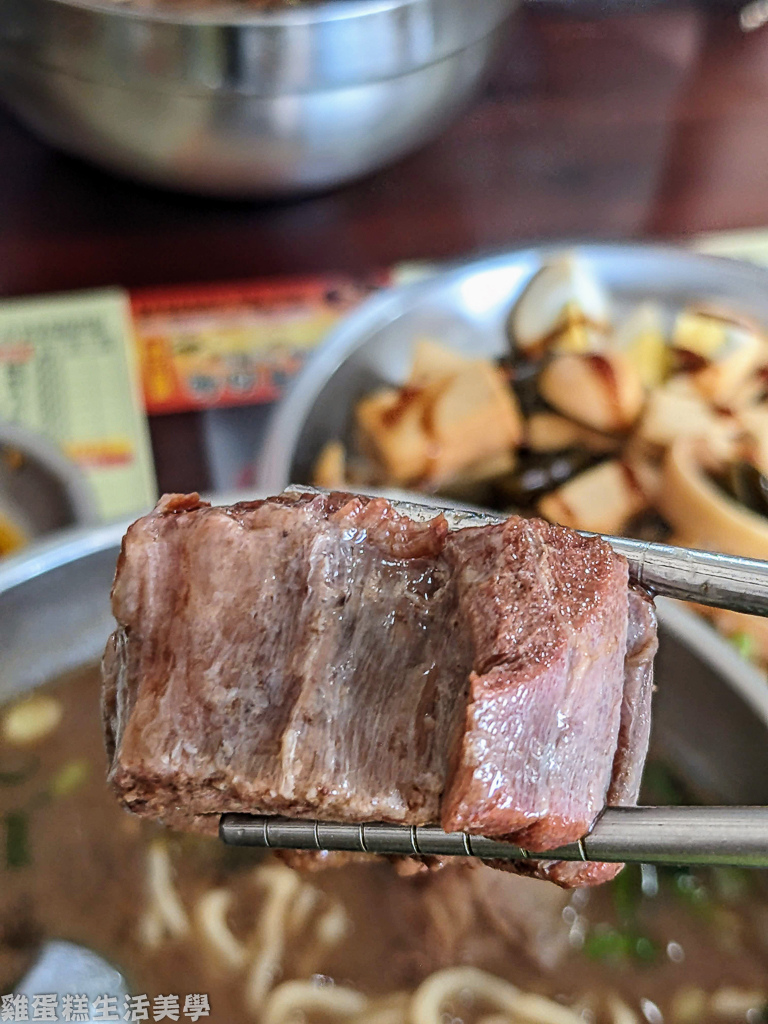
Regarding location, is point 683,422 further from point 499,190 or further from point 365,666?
point 365,666

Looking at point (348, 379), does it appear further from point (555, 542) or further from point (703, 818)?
point (703, 818)

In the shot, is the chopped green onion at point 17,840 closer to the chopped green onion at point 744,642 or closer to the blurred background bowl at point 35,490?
the blurred background bowl at point 35,490

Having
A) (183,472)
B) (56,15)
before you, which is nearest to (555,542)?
(183,472)

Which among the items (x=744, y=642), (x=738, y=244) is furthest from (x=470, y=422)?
(x=738, y=244)

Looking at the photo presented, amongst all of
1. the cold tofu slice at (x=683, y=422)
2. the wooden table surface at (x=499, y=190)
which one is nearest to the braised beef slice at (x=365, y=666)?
the cold tofu slice at (x=683, y=422)

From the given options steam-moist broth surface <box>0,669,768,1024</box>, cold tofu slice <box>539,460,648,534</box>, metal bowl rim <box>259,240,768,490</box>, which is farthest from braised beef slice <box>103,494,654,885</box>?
cold tofu slice <box>539,460,648,534</box>

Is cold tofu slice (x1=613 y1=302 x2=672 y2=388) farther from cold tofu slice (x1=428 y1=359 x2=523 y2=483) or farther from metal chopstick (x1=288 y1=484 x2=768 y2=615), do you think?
metal chopstick (x1=288 y1=484 x2=768 y2=615)
